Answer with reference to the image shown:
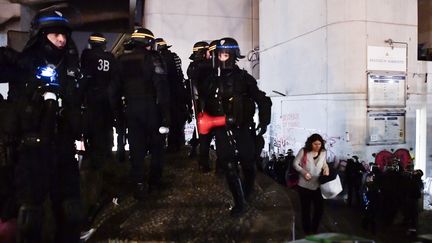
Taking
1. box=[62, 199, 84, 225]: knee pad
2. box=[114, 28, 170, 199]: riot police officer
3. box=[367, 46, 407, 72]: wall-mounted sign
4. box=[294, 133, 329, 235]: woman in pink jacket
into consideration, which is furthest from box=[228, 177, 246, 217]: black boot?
box=[367, 46, 407, 72]: wall-mounted sign

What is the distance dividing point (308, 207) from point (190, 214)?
2.04 meters

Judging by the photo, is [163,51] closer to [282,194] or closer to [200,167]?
[200,167]

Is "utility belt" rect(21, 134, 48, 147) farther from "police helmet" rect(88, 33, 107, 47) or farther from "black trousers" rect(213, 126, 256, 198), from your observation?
"police helmet" rect(88, 33, 107, 47)

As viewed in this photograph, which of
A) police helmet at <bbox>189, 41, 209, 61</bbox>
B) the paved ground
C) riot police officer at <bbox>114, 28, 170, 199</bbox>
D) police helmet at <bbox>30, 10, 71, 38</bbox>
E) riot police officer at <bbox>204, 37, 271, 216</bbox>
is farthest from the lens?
police helmet at <bbox>189, 41, 209, 61</bbox>

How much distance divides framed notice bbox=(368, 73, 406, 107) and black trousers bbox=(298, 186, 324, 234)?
403cm

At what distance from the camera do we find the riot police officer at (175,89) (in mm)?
5895

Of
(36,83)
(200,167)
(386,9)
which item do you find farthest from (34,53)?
(386,9)

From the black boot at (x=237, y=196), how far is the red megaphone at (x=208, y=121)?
623 millimetres

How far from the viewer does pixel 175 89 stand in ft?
20.0

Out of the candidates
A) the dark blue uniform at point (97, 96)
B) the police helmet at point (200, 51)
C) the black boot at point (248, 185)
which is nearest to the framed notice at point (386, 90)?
the police helmet at point (200, 51)

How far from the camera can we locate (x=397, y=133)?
9.29m

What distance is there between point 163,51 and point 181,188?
2.06 meters

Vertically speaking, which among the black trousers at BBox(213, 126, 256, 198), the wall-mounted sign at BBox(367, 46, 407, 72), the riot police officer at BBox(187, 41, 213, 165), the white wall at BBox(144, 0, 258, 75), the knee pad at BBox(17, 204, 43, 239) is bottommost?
the knee pad at BBox(17, 204, 43, 239)

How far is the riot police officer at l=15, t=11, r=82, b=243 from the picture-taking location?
2.73 metres
